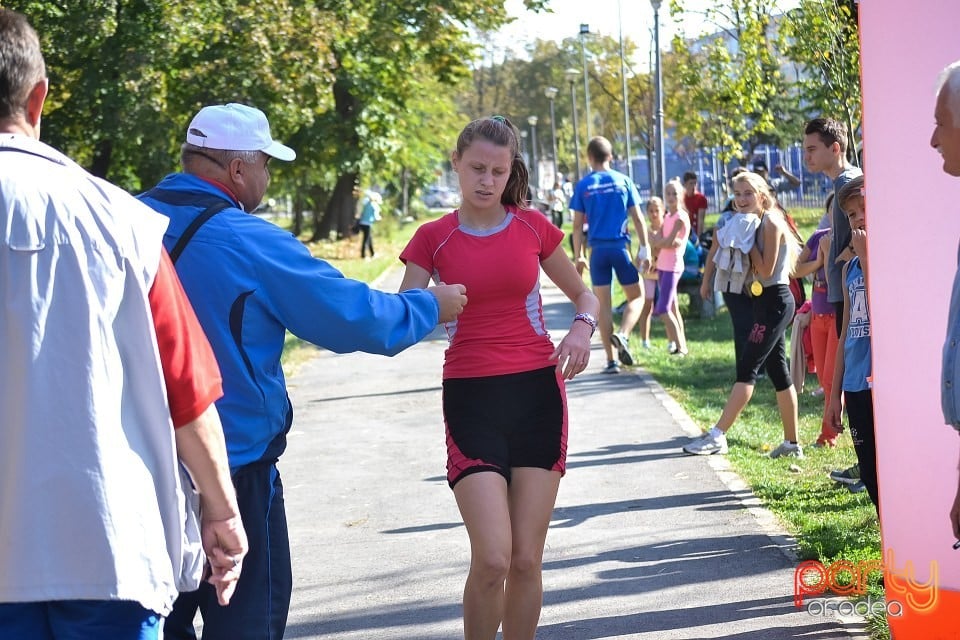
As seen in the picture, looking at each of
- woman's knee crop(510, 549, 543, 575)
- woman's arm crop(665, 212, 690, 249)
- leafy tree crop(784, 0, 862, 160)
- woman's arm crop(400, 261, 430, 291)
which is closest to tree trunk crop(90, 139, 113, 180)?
woman's arm crop(665, 212, 690, 249)

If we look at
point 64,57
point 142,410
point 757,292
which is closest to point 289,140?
point 64,57

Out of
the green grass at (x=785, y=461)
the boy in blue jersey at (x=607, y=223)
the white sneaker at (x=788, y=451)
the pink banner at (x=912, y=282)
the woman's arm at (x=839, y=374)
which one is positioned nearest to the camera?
the pink banner at (x=912, y=282)

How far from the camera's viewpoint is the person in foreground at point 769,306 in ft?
25.9

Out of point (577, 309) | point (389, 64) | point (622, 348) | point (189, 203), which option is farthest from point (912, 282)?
point (389, 64)

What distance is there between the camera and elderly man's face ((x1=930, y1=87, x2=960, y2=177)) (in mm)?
3143

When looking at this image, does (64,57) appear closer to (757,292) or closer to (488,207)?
(757,292)

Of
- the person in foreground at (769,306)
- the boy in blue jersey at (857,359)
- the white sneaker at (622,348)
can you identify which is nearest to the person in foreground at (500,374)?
the boy in blue jersey at (857,359)

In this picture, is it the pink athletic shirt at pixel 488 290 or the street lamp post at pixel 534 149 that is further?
the street lamp post at pixel 534 149

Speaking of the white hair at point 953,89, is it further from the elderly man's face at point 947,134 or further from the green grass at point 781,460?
the green grass at point 781,460

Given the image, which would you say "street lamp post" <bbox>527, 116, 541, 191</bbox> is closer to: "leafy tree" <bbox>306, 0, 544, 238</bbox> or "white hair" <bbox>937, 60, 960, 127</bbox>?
"leafy tree" <bbox>306, 0, 544, 238</bbox>

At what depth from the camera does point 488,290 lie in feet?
14.1

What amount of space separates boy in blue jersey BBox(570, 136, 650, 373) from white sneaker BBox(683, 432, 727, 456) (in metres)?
3.66

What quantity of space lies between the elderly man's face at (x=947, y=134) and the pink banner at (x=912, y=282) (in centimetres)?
71

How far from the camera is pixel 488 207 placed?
438cm
